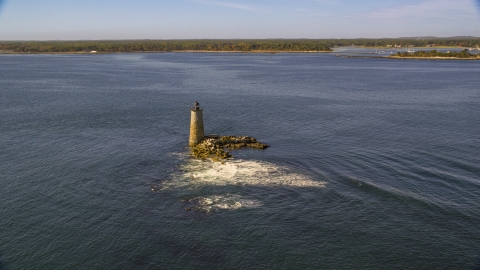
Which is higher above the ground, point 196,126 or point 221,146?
point 196,126

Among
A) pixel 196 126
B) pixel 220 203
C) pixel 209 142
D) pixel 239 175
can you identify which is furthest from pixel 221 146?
pixel 220 203

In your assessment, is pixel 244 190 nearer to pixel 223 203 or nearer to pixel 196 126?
pixel 223 203

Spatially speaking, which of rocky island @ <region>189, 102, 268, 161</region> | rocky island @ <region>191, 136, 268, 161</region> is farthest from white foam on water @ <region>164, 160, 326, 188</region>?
rocky island @ <region>189, 102, 268, 161</region>

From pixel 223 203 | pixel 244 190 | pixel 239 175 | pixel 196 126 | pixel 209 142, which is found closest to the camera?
pixel 223 203

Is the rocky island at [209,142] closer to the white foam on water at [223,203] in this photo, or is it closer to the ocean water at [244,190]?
the ocean water at [244,190]

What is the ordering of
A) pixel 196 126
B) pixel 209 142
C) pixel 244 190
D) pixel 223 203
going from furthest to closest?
pixel 196 126
pixel 209 142
pixel 244 190
pixel 223 203

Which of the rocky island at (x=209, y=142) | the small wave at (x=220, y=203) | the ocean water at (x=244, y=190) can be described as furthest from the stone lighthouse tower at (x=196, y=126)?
the small wave at (x=220, y=203)

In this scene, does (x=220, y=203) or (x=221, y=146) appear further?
(x=221, y=146)
